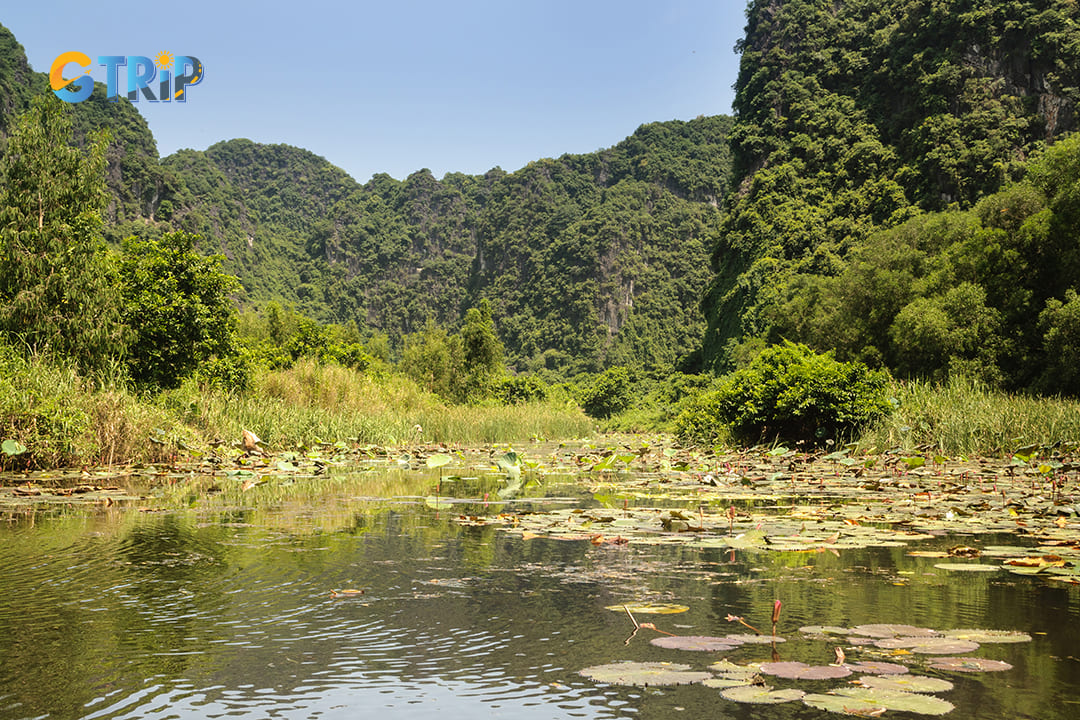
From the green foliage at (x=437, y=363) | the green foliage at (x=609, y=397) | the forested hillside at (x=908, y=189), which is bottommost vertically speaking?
the green foliage at (x=609, y=397)

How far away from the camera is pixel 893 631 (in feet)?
9.03

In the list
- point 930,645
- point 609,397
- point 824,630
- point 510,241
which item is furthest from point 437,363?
point 510,241

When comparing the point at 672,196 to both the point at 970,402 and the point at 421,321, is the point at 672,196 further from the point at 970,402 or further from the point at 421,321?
the point at 970,402

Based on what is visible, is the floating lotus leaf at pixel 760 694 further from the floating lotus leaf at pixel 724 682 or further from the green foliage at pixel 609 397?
the green foliage at pixel 609 397

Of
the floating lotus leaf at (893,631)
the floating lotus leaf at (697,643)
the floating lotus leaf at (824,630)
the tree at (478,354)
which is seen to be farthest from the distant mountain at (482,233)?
the floating lotus leaf at (893,631)

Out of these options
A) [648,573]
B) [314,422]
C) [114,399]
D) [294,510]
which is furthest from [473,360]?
[648,573]

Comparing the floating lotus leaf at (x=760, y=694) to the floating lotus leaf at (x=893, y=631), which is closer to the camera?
the floating lotus leaf at (x=760, y=694)

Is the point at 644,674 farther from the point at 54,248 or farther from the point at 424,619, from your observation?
the point at 54,248

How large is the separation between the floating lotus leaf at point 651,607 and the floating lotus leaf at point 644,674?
70cm

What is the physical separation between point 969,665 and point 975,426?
10.9 meters

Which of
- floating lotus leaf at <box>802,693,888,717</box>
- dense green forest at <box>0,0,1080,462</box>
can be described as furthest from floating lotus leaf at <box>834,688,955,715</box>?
dense green forest at <box>0,0,1080,462</box>

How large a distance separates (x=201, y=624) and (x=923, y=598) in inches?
113

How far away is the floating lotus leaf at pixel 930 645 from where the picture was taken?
2529mm

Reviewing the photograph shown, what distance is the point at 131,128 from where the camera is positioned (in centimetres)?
8531
